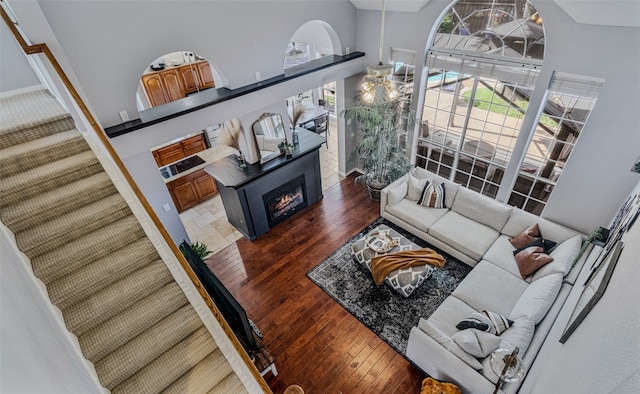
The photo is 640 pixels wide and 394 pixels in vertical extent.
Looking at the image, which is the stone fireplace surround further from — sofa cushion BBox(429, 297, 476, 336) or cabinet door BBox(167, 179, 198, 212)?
sofa cushion BBox(429, 297, 476, 336)

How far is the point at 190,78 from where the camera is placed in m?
7.18

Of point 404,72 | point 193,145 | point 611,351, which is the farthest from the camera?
point 193,145

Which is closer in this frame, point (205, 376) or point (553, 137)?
point (205, 376)

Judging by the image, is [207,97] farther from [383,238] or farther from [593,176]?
[593,176]

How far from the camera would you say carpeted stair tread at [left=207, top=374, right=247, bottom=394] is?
2.82m

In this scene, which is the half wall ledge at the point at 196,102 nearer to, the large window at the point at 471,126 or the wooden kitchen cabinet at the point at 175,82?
the large window at the point at 471,126

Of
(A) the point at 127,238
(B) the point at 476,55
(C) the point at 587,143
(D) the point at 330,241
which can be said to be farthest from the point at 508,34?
(A) the point at 127,238

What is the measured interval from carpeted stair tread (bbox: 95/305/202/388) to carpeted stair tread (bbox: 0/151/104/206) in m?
1.72

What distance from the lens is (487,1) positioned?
15.4 feet

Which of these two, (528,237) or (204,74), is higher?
(204,74)

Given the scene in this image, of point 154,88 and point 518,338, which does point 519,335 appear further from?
point 154,88

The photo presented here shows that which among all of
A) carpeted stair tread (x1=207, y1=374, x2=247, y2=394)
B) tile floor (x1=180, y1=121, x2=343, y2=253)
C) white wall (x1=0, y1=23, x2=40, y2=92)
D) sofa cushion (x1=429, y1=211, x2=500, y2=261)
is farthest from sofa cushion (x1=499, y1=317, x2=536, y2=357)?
white wall (x1=0, y1=23, x2=40, y2=92)

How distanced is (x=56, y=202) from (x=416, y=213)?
5.09 meters

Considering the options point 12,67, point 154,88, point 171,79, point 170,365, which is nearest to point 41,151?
point 12,67
